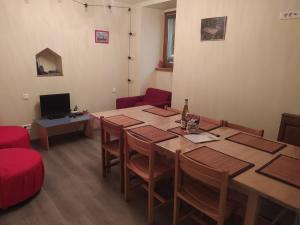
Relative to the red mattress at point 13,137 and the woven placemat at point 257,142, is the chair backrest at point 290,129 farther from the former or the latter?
the red mattress at point 13,137

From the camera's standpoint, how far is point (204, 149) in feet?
5.97

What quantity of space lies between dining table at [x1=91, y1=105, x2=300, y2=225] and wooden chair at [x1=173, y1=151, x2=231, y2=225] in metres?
0.10

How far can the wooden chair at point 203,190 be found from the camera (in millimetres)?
1430

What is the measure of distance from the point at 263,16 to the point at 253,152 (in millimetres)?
1865

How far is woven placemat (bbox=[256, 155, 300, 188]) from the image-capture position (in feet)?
4.53

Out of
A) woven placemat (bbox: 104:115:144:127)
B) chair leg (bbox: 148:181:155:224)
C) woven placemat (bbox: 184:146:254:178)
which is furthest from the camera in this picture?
woven placemat (bbox: 104:115:144:127)

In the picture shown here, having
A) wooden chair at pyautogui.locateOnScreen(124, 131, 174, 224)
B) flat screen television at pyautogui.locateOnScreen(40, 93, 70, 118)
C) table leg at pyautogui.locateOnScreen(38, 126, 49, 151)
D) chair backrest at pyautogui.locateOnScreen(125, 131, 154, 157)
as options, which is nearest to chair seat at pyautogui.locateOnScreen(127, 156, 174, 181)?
wooden chair at pyautogui.locateOnScreen(124, 131, 174, 224)

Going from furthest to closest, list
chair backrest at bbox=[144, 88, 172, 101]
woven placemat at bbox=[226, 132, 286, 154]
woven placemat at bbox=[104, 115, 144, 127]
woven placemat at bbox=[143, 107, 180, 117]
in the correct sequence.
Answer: chair backrest at bbox=[144, 88, 172, 101]
woven placemat at bbox=[143, 107, 180, 117]
woven placemat at bbox=[104, 115, 144, 127]
woven placemat at bbox=[226, 132, 286, 154]

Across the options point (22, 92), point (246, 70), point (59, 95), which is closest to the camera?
point (246, 70)

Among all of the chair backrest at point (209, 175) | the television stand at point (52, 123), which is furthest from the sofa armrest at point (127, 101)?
the chair backrest at point (209, 175)

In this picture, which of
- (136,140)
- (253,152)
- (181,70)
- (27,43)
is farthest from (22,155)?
(181,70)

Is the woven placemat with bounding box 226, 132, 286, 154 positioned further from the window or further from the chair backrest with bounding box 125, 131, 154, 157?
the window

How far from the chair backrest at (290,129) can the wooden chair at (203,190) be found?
4.50ft

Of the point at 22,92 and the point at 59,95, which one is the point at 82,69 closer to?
the point at 59,95
